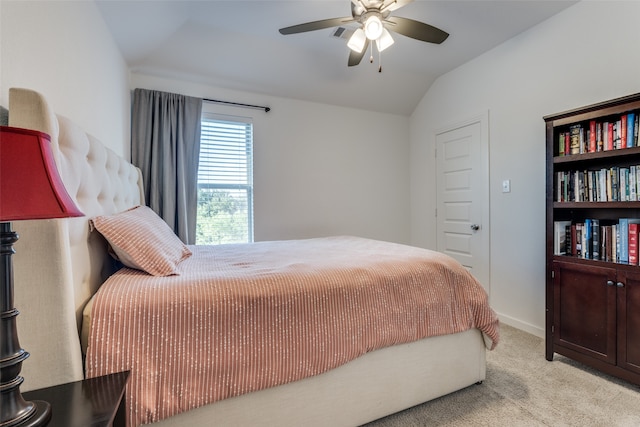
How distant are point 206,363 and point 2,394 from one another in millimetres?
569

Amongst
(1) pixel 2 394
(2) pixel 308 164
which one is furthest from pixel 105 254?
(2) pixel 308 164

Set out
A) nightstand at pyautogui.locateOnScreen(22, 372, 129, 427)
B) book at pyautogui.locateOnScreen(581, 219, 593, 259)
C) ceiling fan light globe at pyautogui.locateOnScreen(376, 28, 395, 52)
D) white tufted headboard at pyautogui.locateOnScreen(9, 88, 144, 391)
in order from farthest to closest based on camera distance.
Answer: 1. book at pyautogui.locateOnScreen(581, 219, 593, 259)
2. ceiling fan light globe at pyautogui.locateOnScreen(376, 28, 395, 52)
3. white tufted headboard at pyautogui.locateOnScreen(9, 88, 144, 391)
4. nightstand at pyautogui.locateOnScreen(22, 372, 129, 427)

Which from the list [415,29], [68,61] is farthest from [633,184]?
[68,61]

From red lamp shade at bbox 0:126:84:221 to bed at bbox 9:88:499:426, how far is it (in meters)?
0.40

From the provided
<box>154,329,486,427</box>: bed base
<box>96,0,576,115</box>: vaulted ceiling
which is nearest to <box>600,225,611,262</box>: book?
<box>154,329,486,427</box>: bed base

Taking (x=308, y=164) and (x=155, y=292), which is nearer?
(x=155, y=292)

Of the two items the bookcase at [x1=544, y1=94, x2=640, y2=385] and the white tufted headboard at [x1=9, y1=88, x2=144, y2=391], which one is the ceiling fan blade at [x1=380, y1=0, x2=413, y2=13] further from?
the white tufted headboard at [x1=9, y1=88, x2=144, y2=391]

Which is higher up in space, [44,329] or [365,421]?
[44,329]

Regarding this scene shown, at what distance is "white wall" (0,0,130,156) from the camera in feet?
3.30

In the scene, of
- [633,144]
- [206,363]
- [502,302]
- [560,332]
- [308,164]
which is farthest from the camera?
[308,164]

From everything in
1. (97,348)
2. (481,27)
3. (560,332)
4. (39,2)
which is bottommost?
(560,332)

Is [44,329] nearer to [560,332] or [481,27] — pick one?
[560,332]

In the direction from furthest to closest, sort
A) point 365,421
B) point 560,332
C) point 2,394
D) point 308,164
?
point 308,164 < point 560,332 < point 365,421 < point 2,394

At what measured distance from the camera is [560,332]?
82.9 inches
